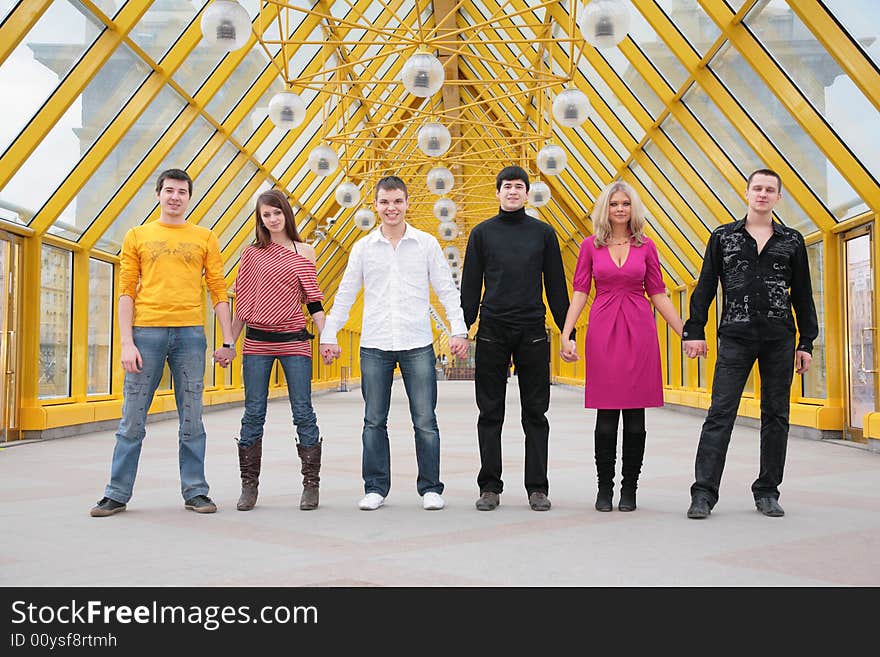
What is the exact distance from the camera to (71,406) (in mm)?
10492

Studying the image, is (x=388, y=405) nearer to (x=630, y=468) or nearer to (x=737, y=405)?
(x=630, y=468)

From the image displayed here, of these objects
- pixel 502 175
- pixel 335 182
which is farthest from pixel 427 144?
pixel 335 182

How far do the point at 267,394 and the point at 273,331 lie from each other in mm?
318

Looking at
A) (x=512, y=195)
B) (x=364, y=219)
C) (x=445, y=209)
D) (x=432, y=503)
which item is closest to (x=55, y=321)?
(x=364, y=219)

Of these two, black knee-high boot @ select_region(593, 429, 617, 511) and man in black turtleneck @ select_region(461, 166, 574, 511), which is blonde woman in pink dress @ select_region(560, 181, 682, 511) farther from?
man in black turtleneck @ select_region(461, 166, 574, 511)

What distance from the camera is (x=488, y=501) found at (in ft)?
15.0

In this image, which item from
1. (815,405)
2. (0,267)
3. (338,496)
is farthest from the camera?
(815,405)

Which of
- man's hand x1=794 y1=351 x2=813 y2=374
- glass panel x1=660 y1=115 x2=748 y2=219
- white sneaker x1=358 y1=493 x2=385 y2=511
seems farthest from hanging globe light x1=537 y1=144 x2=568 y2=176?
white sneaker x1=358 y1=493 x2=385 y2=511

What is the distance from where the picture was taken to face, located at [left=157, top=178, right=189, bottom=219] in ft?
15.1

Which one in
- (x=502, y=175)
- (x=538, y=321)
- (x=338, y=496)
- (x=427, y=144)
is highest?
(x=427, y=144)
